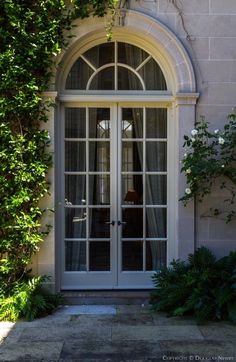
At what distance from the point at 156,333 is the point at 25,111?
3.08 meters

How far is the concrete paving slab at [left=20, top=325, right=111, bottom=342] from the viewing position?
5383 millimetres

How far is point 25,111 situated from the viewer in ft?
20.5

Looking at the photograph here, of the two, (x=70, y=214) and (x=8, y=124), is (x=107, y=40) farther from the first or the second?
(x=70, y=214)

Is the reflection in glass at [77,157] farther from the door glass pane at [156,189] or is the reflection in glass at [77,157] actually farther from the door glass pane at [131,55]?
the door glass pane at [131,55]

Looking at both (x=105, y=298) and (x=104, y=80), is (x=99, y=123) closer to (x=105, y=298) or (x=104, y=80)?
(x=104, y=80)

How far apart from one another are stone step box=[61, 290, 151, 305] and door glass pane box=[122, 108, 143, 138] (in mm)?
2139

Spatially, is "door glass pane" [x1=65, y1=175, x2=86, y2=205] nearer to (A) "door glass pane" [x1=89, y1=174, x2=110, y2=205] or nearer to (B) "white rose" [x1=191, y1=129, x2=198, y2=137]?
(A) "door glass pane" [x1=89, y1=174, x2=110, y2=205]

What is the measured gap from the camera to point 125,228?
685 centimetres

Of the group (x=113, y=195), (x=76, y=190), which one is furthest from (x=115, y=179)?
(x=76, y=190)

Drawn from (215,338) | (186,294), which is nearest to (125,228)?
(186,294)

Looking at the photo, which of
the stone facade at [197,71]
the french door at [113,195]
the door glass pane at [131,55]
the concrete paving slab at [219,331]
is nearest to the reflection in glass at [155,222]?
the french door at [113,195]

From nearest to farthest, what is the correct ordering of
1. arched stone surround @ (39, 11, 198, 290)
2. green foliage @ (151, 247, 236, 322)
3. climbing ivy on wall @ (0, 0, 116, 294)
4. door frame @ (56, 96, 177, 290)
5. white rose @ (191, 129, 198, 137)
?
green foliage @ (151, 247, 236, 322)
climbing ivy on wall @ (0, 0, 116, 294)
white rose @ (191, 129, 198, 137)
arched stone surround @ (39, 11, 198, 290)
door frame @ (56, 96, 177, 290)

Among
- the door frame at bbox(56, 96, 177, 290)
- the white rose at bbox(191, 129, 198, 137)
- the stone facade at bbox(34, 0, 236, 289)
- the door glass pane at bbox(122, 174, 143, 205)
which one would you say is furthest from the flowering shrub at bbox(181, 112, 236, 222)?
the door glass pane at bbox(122, 174, 143, 205)

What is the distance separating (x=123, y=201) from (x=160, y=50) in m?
2.07
